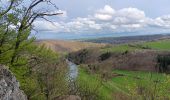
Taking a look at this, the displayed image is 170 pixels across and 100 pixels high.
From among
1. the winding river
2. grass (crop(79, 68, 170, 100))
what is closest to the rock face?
grass (crop(79, 68, 170, 100))

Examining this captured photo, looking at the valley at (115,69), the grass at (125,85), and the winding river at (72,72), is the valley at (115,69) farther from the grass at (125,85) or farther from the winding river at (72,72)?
the winding river at (72,72)

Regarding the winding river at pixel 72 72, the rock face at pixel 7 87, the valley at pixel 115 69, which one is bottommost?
the valley at pixel 115 69

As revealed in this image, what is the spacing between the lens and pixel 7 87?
1355cm

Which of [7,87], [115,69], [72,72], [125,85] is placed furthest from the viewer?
[115,69]

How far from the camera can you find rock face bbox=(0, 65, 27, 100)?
515 inches

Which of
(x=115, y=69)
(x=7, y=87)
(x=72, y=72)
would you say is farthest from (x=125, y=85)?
(x=7, y=87)

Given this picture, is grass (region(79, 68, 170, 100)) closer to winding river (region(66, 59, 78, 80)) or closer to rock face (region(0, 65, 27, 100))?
winding river (region(66, 59, 78, 80))

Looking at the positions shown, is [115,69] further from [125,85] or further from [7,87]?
[7,87]

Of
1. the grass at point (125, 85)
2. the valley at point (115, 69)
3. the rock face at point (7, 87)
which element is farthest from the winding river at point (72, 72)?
the rock face at point (7, 87)

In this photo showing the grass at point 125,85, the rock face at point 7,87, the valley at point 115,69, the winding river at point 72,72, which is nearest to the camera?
the rock face at point 7,87

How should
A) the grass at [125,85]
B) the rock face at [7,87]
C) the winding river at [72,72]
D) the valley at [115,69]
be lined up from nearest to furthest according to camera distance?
the rock face at [7,87]
the grass at [125,85]
the winding river at [72,72]
the valley at [115,69]

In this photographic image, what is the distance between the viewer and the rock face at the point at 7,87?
13.1 metres

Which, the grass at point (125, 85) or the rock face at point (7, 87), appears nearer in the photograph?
the rock face at point (7, 87)

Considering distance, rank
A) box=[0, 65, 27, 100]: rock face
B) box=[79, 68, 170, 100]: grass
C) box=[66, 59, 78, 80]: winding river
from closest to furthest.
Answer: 1. box=[0, 65, 27, 100]: rock face
2. box=[79, 68, 170, 100]: grass
3. box=[66, 59, 78, 80]: winding river
